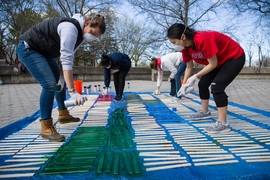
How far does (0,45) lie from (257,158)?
22.3 m

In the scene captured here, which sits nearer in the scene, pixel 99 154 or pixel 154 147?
pixel 99 154

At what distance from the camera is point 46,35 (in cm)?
226

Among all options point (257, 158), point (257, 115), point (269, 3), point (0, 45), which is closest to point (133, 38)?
point (0, 45)

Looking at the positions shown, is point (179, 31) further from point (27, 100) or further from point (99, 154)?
point (27, 100)

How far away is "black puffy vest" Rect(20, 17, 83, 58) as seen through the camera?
223 centimetres

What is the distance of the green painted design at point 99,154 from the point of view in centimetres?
163

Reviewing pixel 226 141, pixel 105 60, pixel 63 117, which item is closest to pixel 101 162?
pixel 226 141

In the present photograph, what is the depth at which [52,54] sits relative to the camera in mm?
2479

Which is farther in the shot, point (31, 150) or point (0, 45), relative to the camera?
point (0, 45)

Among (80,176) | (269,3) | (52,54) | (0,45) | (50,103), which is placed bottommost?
(80,176)

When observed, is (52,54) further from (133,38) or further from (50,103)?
(133,38)

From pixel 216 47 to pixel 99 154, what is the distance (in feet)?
5.39

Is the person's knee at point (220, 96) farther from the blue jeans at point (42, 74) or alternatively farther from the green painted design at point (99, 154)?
the blue jeans at point (42, 74)

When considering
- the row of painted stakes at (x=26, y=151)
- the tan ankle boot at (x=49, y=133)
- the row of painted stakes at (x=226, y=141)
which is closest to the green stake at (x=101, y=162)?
the row of painted stakes at (x=26, y=151)
